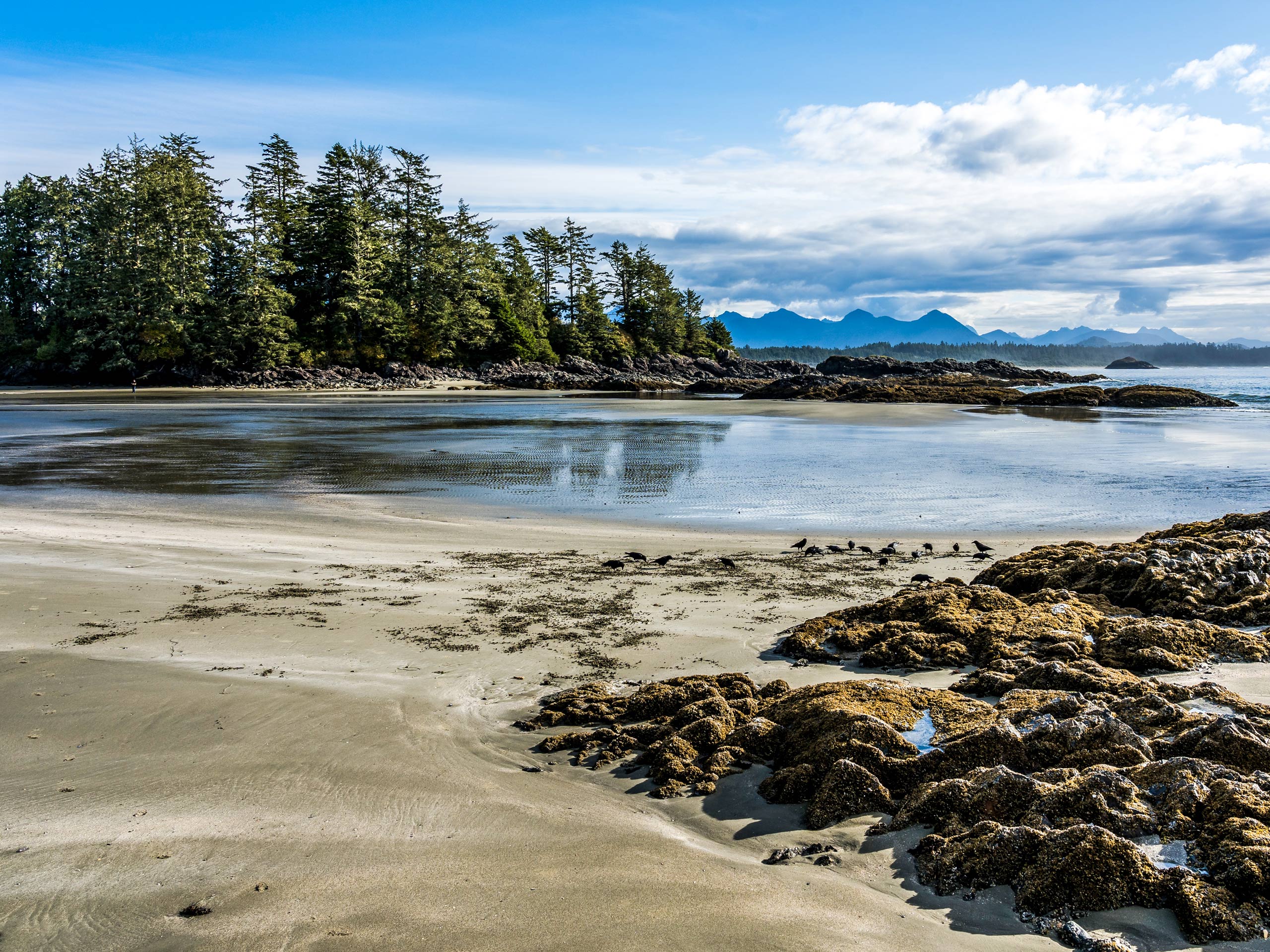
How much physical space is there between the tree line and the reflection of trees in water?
3067 centimetres

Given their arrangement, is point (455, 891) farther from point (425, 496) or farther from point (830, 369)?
point (830, 369)

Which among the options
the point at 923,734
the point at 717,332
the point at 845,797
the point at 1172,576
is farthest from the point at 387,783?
the point at 717,332

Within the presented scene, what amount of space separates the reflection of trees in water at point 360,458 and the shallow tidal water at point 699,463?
9 cm

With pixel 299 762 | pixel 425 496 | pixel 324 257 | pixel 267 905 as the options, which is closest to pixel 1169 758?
pixel 267 905

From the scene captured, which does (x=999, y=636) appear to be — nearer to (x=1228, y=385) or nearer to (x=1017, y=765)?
(x=1017, y=765)

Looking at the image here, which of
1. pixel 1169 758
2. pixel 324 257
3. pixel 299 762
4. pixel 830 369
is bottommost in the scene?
pixel 299 762

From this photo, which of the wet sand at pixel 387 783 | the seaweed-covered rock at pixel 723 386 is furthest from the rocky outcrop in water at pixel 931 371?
the wet sand at pixel 387 783

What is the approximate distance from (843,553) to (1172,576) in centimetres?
344

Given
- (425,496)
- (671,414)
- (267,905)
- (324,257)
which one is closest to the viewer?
(267,905)

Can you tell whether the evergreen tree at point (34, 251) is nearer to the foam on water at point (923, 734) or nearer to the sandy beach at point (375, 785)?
the sandy beach at point (375, 785)

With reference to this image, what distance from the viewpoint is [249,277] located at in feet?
177

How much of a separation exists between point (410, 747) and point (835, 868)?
7.69 ft

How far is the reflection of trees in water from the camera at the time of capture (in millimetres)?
13984

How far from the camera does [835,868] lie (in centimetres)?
302
